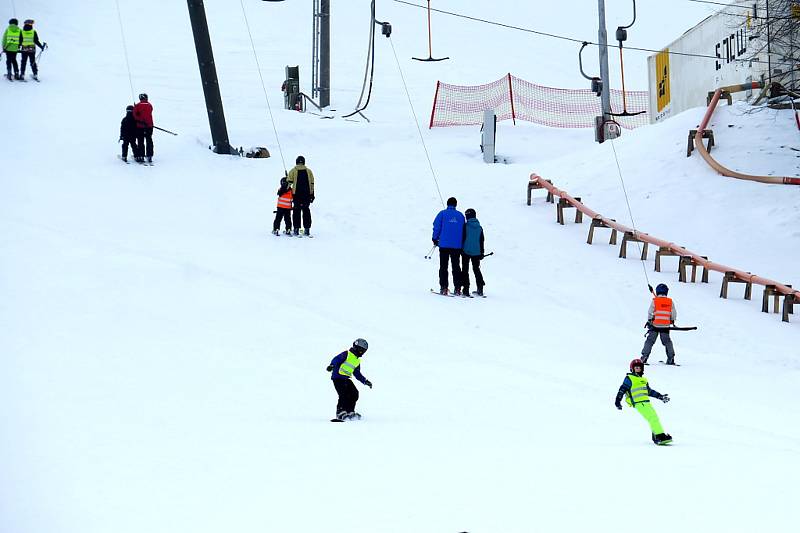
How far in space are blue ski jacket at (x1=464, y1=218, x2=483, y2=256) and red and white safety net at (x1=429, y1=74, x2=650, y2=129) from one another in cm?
1382

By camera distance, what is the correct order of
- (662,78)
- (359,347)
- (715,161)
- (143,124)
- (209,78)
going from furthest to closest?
(662,78), (209,78), (143,124), (715,161), (359,347)

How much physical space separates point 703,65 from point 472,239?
13.5m

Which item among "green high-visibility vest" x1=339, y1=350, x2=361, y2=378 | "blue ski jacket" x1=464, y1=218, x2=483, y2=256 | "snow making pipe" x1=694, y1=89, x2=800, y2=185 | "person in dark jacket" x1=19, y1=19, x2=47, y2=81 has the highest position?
"person in dark jacket" x1=19, y1=19, x2=47, y2=81

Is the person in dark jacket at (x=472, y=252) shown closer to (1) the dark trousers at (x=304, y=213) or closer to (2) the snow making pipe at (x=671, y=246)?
(1) the dark trousers at (x=304, y=213)

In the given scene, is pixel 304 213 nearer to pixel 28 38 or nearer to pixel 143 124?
pixel 143 124

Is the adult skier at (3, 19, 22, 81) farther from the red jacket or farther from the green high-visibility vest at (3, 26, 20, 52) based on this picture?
the red jacket

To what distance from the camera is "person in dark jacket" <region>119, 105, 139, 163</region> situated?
2278 centimetres

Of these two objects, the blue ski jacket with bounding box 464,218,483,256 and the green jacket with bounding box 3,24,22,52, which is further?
the green jacket with bounding box 3,24,22,52

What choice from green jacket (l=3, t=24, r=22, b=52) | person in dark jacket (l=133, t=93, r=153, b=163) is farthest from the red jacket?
green jacket (l=3, t=24, r=22, b=52)

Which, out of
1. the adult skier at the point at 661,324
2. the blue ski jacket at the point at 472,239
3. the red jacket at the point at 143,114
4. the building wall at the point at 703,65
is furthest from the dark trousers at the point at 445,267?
the building wall at the point at 703,65

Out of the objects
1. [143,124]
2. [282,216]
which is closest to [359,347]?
[282,216]

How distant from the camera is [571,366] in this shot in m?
14.4

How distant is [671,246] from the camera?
19.5 m

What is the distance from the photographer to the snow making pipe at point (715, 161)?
21922mm
